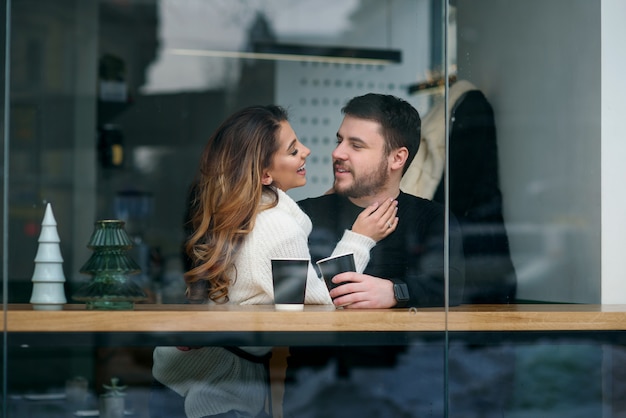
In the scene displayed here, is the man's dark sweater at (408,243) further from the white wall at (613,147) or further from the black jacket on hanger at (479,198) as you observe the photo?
the white wall at (613,147)

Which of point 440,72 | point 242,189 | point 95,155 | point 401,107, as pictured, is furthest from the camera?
point 95,155

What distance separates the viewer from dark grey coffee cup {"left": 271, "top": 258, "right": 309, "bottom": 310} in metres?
2.56

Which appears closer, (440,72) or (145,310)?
(145,310)

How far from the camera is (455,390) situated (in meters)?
2.74

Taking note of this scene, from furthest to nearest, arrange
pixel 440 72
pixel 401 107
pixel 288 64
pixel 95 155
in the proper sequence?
pixel 95 155
pixel 288 64
pixel 440 72
pixel 401 107

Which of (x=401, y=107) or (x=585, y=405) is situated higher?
(x=401, y=107)

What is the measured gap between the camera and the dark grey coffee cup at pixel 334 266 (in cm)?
264

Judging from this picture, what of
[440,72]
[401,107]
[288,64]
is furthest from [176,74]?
[401,107]

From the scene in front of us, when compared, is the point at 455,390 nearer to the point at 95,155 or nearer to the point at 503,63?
the point at 503,63

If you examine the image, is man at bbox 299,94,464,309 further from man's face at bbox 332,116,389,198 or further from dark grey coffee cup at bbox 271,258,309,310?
dark grey coffee cup at bbox 271,258,309,310

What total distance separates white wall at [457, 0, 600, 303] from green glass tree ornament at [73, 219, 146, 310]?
54.8 inches

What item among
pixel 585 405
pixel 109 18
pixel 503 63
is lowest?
pixel 585 405

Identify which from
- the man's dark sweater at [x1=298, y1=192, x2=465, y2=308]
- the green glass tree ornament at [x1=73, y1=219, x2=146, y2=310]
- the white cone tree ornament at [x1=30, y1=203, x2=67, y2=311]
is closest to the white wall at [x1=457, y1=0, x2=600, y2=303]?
the man's dark sweater at [x1=298, y1=192, x2=465, y2=308]

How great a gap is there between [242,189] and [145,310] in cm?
44
